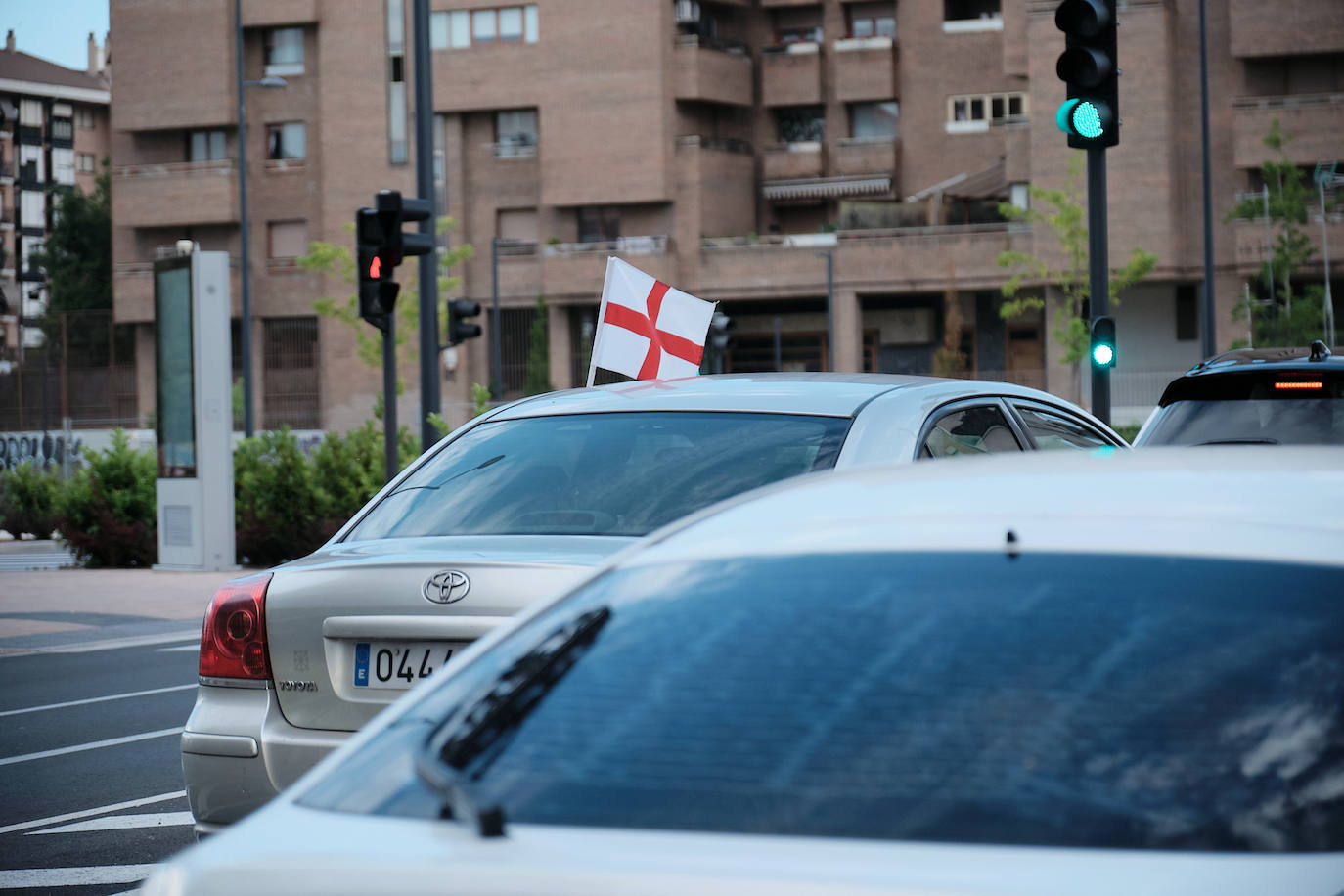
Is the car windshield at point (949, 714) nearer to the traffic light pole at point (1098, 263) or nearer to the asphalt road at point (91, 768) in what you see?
the asphalt road at point (91, 768)

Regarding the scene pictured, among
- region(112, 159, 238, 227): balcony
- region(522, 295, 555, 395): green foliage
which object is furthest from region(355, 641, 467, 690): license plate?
region(112, 159, 238, 227): balcony

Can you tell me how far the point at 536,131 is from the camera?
59.2m

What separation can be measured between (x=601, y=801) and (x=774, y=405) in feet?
10.2

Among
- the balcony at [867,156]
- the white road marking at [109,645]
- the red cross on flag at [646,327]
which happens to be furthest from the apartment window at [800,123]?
the red cross on flag at [646,327]

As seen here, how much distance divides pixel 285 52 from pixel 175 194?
661cm

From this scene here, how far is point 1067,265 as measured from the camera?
51938mm

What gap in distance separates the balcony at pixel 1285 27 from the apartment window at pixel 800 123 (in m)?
15.2

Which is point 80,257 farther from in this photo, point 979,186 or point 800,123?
point 979,186

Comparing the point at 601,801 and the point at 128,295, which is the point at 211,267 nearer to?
A: the point at 601,801

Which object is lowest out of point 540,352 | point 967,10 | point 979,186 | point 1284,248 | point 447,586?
point 447,586

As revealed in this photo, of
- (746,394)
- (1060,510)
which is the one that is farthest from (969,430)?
(1060,510)

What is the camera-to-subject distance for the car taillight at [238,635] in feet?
14.4

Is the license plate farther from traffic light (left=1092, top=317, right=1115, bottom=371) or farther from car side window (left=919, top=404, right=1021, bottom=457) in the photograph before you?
traffic light (left=1092, top=317, right=1115, bottom=371)

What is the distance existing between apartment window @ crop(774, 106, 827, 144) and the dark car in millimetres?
52591
